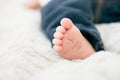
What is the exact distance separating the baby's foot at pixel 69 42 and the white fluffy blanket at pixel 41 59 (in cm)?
3

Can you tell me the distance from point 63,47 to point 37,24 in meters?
0.27

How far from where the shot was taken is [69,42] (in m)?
0.62

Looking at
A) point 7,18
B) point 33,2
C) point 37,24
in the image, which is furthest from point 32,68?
point 33,2

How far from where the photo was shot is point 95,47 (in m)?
0.70

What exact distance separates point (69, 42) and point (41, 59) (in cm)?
9

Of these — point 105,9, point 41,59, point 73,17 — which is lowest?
point 41,59

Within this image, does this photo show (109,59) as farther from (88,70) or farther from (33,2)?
(33,2)

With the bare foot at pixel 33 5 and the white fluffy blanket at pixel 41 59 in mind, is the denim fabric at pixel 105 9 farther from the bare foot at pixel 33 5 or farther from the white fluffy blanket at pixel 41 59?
the bare foot at pixel 33 5

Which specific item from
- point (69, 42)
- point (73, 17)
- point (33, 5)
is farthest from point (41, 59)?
point (33, 5)

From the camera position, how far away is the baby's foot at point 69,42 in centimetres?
61

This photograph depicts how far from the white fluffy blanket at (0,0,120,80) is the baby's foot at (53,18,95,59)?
0.03m

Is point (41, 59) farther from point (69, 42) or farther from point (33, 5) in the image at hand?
point (33, 5)

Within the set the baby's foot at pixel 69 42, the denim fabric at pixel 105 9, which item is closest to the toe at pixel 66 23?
the baby's foot at pixel 69 42

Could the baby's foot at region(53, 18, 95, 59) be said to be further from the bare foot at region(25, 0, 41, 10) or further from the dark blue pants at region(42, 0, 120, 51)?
the bare foot at region(25, 0, 41, 10)
